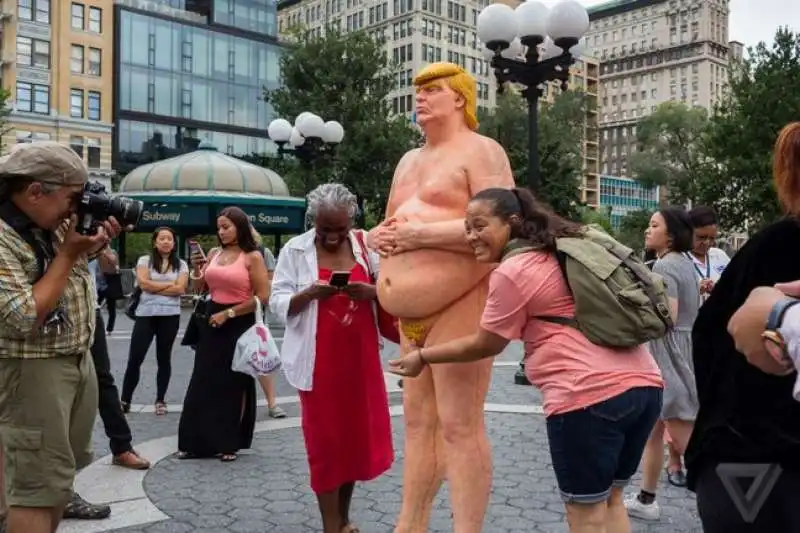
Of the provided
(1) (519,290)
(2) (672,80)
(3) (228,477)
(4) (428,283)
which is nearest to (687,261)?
(4) (428,283)

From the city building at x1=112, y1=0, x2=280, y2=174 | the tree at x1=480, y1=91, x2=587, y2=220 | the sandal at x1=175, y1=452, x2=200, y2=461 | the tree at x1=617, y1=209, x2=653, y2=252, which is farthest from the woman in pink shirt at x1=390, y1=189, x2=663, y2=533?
the city building at x1=112, y1=0, x2=280, y2=174

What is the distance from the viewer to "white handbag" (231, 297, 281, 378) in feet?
18.2

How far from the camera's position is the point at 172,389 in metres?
8.64

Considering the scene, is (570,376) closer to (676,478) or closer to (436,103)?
(436,103)

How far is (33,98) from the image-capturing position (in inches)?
2056

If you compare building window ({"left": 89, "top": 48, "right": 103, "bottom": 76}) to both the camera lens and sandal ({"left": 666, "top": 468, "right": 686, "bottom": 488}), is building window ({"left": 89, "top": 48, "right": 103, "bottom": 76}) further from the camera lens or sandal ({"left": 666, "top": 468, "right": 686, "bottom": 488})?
the camera lens

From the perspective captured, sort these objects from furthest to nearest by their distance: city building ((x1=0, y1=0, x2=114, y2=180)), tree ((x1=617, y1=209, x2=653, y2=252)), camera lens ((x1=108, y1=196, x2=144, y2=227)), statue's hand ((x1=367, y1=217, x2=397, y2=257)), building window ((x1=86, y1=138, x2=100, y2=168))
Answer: building window ((x1=86, y1=138, x2=100, y2=168)), city building ((x1=0, y1=0, x2=114, y2=180)), tree ((x1=617, y1=209, x2=653, y2=252)), statue's hand ((x1=367, y1=217, x2=397, y2=257)), camera lens ((x1=108, y1=196, x2=144, y2=227))

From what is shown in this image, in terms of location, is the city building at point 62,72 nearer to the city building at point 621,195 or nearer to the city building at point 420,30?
the city building at point 420,30

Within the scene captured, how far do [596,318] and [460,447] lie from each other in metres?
1.03

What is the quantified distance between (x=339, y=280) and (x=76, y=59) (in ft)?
184

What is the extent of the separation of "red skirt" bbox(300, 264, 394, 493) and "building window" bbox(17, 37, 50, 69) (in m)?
54.6

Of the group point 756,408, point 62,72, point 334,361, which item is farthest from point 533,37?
point 62,72

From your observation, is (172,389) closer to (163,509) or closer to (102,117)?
(163,509)

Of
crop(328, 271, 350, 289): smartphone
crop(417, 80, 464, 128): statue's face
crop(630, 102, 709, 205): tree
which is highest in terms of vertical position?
crop(630, 102, 709, 205): tree
